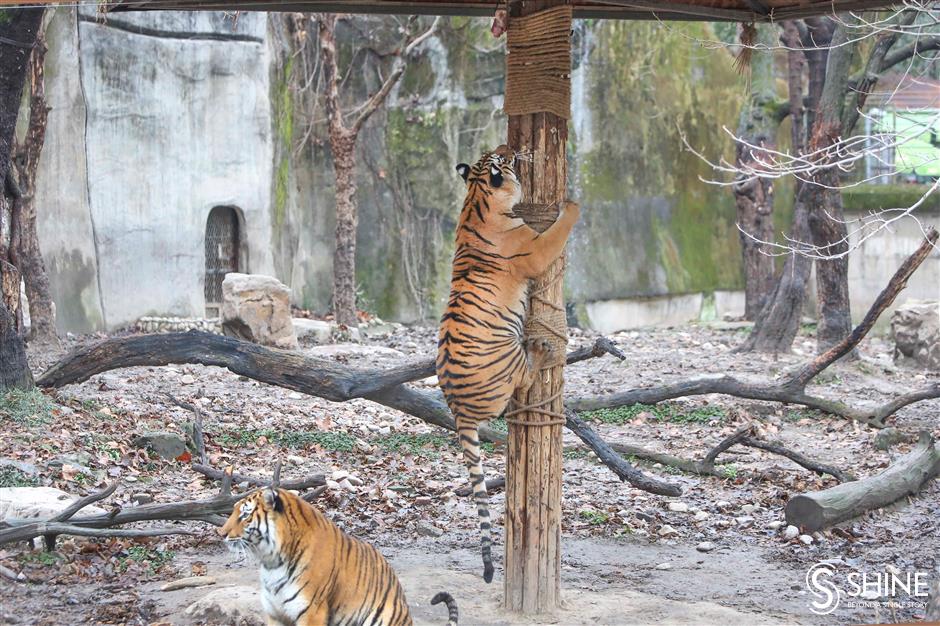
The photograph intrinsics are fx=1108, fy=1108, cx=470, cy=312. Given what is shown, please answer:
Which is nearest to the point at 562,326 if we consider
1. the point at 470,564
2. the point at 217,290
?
the point at 470,564

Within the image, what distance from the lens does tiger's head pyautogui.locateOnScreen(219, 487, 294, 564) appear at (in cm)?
414

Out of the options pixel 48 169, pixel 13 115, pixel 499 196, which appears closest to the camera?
pixel 499 196

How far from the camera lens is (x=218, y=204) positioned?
50.7 feet

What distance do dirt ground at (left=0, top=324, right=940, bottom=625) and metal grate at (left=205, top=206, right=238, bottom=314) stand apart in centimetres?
468

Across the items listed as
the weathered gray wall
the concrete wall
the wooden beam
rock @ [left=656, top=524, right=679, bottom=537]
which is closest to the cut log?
rock @ [left=656, top=524, right=679, bottom=537]

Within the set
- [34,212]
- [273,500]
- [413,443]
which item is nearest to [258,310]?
[34,212]

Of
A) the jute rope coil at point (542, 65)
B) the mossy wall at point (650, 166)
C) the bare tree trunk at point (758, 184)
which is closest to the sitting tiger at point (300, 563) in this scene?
the jute rope coil at point (542, 65)

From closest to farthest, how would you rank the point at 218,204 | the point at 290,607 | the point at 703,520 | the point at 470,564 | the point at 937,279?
the point at 290,607 → the point at 470,564 → the point at 703,520 → the point at 218,204 → the point at 937,279

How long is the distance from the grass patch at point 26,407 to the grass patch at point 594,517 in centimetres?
381

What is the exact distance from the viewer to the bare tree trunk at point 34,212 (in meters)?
11.7

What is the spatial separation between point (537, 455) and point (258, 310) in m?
8.09

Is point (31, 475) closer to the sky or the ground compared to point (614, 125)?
closer to the ground

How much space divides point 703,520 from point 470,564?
6.21 feet

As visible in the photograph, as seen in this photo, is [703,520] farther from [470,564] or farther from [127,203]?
[127,203]
